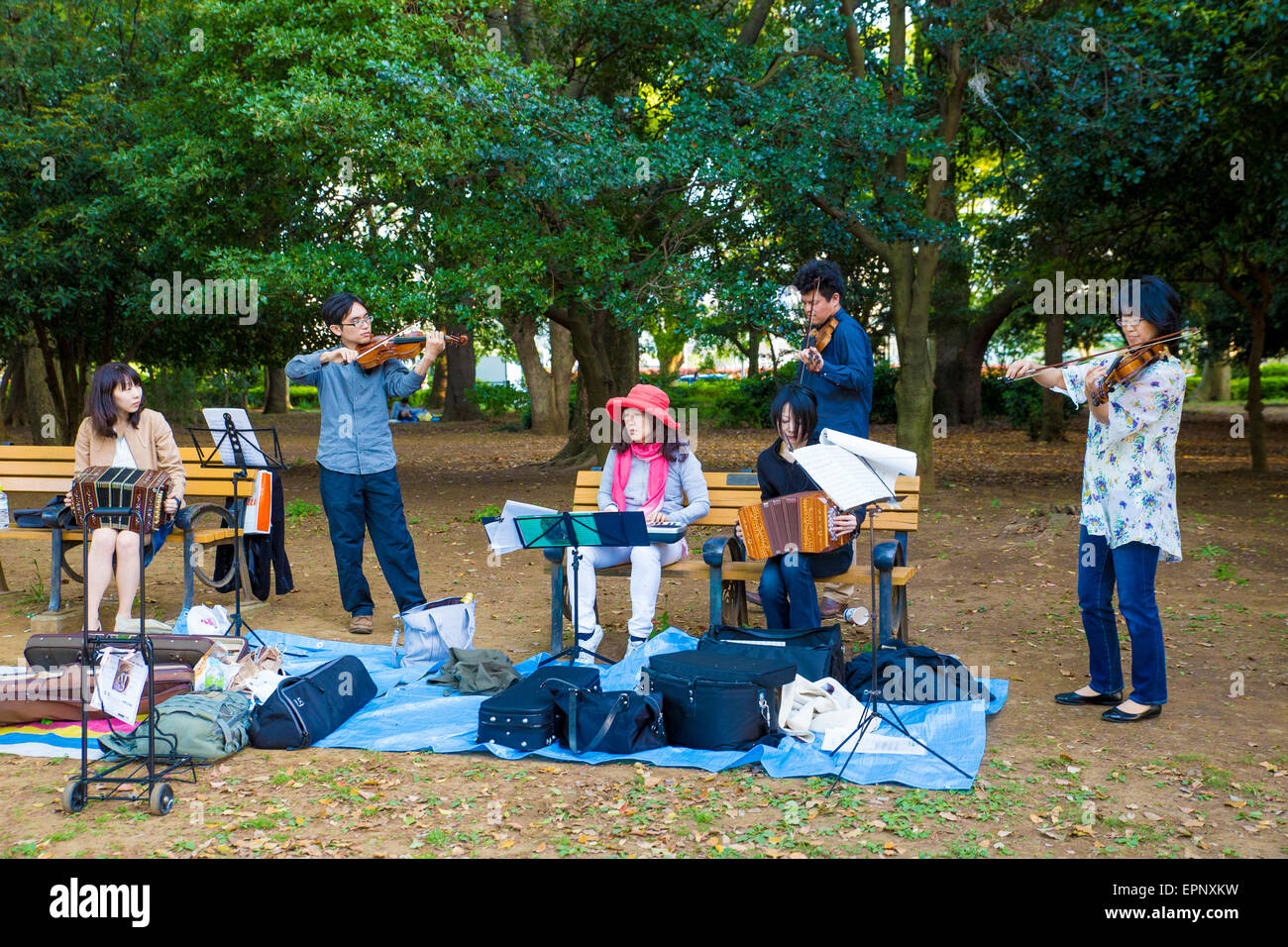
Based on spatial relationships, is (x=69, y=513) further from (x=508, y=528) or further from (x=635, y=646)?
(x=635, y=646)

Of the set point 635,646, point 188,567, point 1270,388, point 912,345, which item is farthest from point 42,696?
point 1270,388

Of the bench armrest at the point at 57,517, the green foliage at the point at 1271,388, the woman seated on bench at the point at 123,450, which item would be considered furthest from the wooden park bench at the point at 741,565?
the green foliage at the point at 1271,388

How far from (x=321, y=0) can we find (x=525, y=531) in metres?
7.46

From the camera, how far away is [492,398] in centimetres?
3028

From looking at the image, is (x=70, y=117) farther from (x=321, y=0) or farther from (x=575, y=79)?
(x=575, y=79)

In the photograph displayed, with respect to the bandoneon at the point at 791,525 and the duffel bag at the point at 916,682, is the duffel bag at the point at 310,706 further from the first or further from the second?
the duffel bag at the point at 916,682

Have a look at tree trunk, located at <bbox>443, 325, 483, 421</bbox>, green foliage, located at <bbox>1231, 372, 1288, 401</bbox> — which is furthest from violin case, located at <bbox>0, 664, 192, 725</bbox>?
green foliage, located at <bbox>1231, 372, 1288, 401</bbox>

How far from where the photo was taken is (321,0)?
1063 cm

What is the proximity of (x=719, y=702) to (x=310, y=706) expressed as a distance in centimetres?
185

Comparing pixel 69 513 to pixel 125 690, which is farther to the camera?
pixel 69 513

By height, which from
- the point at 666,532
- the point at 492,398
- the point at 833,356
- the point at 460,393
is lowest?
the point at 666,532

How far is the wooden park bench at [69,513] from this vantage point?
276 inches

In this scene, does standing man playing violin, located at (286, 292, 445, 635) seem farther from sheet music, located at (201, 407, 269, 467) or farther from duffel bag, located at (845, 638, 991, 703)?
duffel bag, located at (845, 638, 991, 703)

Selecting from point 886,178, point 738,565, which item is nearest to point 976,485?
point 886,178
